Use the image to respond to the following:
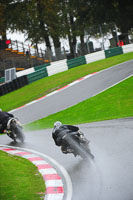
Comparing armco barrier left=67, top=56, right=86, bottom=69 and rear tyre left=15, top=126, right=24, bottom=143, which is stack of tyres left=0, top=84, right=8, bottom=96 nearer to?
armco barrier left=67, top=56, right=86, bottom=69

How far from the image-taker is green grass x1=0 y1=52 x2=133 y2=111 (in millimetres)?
24828

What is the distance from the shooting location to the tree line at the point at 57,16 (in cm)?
4772

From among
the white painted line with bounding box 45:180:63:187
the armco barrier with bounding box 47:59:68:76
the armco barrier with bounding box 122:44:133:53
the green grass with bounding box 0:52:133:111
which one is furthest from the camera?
the armco barrier with bounding box 122:44:133:53

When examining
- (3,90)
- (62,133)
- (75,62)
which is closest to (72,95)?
(3,90)

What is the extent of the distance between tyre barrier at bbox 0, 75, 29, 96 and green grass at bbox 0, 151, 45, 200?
17.3 meters

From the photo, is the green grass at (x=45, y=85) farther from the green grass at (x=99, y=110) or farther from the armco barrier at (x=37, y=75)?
the green grass at (x=99, y=110)

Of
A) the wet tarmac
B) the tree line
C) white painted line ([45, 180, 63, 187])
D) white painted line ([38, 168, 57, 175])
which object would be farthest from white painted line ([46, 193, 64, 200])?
the tree line

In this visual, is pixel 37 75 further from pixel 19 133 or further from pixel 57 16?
pixel 57 16

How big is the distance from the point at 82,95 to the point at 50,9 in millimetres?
28648

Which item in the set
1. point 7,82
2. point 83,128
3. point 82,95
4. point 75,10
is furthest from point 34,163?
point 75,10

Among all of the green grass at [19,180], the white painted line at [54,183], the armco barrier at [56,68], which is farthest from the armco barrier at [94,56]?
the white painted line at [54,183]

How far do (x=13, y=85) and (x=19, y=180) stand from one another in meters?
20.6

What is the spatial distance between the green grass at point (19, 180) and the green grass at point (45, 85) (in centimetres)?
1238

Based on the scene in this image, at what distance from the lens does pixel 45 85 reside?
28047mm
